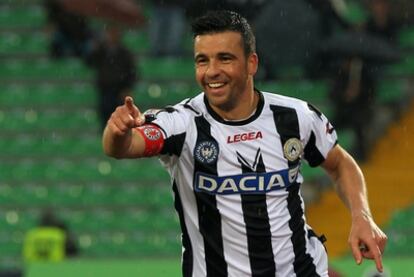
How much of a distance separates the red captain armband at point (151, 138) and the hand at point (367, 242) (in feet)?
2.80

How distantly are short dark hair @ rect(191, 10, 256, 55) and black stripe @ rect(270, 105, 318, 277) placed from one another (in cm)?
33

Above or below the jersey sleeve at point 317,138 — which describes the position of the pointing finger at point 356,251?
below

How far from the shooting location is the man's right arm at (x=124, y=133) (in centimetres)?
387

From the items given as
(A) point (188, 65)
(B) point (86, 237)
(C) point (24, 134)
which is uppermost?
(A) point (188, 65)

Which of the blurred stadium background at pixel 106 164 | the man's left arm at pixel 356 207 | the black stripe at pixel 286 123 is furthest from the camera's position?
the blurred stadium background at pixel 106 164

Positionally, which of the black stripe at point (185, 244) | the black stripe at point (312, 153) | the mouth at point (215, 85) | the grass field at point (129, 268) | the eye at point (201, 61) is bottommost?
the grass field at point (129, 268)

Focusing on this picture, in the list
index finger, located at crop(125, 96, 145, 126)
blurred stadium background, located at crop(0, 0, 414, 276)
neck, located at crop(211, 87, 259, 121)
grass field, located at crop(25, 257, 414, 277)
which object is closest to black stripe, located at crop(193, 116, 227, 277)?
neck, located at crop(211, 87, 259, 121)

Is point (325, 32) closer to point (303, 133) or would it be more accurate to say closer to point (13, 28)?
point (13, 28)

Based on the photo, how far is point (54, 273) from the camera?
7.65 metres

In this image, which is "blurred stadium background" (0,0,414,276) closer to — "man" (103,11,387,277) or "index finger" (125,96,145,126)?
"man" (103,11,387,277)

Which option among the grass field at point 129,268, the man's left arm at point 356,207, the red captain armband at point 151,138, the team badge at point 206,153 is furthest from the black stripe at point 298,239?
the grass field at point 129,268

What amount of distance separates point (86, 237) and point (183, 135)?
6578 millimetres

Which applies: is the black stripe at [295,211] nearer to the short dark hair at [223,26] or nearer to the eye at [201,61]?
the short dark hair at [223,26]

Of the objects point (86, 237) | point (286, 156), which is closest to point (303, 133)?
point (286, 156)
